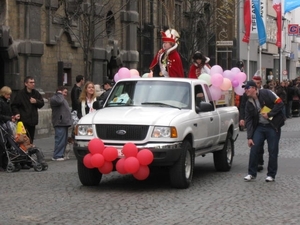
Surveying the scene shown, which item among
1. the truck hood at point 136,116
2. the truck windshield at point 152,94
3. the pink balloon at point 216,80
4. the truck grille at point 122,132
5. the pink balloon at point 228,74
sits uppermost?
the pink balloon at point 228,74

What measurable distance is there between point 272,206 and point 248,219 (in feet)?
3.85

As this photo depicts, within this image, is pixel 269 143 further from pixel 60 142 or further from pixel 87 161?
pixel 60 142

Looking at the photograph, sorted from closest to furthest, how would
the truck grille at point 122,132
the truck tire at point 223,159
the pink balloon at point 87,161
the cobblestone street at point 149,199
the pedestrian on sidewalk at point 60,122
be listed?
the cobblestone street at point 149,199 → the truck grille at point 122,132 → the pink balloon at point 87,161 → the truck tire at point 223,159 → the pedestrian on sidewalk at point 60,122

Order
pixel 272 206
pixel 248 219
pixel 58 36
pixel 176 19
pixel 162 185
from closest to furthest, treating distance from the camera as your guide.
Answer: pixel 248 219 → pixel 272 206 → pixel 162 185 → pixel 58 36 → pixel 176 19

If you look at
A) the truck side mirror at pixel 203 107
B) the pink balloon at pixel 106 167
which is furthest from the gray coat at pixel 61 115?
the pink balloon at pixel 106 167

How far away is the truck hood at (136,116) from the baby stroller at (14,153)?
110 inches

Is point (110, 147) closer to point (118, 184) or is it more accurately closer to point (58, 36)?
point (118, 184)

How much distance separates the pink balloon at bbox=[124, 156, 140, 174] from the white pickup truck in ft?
0.87

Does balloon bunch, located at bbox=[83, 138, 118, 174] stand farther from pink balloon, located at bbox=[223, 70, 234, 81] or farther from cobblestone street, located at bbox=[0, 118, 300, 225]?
pink balloon, located at bbox=[223, 70, 234, 81]

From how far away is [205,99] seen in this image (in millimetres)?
14344

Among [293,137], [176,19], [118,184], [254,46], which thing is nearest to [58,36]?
[293,137]

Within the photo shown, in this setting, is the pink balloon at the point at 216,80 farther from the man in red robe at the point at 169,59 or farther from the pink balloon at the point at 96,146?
the pink balloon at the point at 96,146

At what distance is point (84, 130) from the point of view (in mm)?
12734

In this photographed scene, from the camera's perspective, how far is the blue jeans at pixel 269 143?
13.6 m
